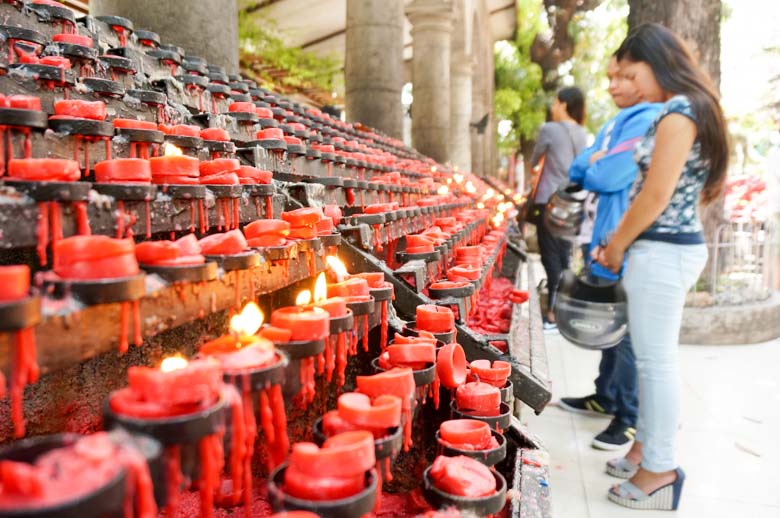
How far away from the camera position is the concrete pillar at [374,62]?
1041cm

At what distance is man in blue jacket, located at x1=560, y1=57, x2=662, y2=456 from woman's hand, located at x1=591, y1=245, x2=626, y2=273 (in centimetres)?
9

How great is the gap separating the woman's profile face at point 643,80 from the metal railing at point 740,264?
443 cm

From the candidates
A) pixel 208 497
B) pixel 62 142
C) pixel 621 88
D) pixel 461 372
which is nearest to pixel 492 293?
pixel 621 88

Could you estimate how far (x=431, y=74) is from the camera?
13.0 meters

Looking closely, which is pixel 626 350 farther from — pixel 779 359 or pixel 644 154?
pixel 779 359

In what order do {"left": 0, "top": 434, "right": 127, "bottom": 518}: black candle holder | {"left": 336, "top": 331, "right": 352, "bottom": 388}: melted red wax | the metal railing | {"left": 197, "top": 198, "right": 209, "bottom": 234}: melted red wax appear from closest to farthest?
{"left": 0, "top": 434, "right": 127, "bottom": 518}: black candle holder < {"left": 336, "top": 331, "right": 352, "bottom": 388}: melted red wax < {"left": 197, "top": 198, "right": 209, "bottom": 234}: melted red wax < the metal railing

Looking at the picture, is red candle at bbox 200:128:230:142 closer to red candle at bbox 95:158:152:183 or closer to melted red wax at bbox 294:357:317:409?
red candle at bbox 95:158:152:183

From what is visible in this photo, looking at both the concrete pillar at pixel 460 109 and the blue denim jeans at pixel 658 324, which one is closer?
the blue denim jeans at pixel 658 324

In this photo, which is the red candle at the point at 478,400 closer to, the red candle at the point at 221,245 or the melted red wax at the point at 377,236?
the red candle at the point at 221,245

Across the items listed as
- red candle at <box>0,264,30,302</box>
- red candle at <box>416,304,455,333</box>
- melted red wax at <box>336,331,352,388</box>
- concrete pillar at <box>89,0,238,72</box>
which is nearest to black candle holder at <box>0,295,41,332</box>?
red candle at <box>0,264,30,302</box>

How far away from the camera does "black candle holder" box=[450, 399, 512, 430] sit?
1.78 m

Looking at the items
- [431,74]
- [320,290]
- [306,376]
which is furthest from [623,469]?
[431,74]

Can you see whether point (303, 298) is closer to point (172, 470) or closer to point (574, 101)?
point (172, 470)

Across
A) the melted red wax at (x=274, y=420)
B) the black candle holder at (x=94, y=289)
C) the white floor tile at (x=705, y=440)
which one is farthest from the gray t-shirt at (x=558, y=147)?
the black candle holder at (x=94, y=289)
